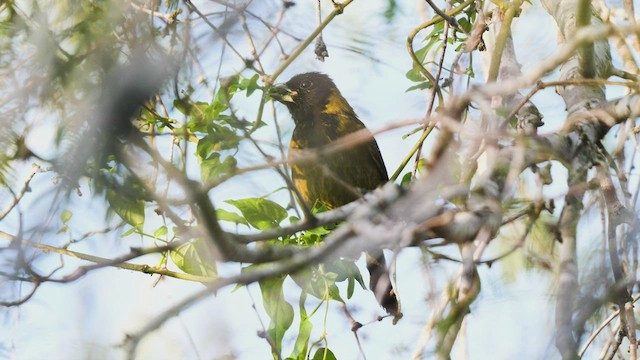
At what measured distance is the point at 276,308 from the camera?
308 centimetres

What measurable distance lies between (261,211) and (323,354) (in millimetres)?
584

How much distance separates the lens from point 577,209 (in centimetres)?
244

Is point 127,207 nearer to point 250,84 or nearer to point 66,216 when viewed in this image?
point 66,216

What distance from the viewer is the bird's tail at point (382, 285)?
10.2ft

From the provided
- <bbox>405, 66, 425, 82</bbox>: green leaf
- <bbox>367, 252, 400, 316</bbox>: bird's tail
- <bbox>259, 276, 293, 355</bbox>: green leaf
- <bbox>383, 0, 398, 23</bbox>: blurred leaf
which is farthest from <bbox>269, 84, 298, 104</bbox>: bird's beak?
<bbox>259, 276, 293, 355</bbox>: green leaf

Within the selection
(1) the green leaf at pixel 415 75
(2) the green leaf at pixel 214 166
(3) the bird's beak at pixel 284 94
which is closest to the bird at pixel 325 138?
(3) the bird's beak at pixel 284 94

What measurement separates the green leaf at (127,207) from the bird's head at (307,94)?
250 cm

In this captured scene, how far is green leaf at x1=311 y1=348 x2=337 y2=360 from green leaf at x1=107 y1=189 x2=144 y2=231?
82 cm

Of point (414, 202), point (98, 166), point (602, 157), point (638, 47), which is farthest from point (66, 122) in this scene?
point (638, 47)

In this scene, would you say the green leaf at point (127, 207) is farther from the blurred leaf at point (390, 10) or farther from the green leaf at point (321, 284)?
the blurred leaf at point (390, 10)

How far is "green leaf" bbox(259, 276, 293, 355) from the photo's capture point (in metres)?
3.06

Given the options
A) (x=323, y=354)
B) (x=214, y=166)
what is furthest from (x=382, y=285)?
(x=214, y=166)

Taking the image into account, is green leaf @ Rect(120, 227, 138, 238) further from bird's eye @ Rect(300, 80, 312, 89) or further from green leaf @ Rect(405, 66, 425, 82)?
bird's eye @ Rect(300, 80, 312, 89)

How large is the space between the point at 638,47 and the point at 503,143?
6.82 feet
